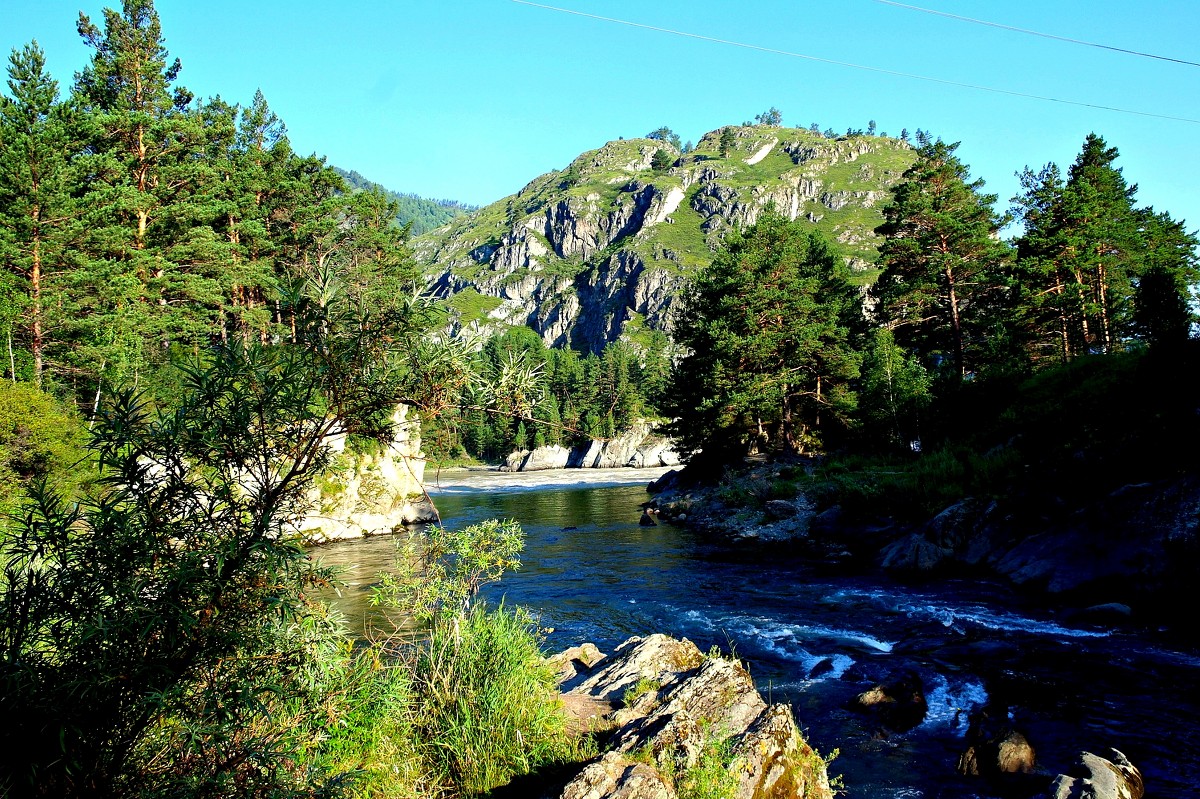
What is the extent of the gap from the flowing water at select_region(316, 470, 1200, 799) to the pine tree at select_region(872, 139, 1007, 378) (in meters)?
20.3

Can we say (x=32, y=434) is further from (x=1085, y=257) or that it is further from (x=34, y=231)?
(x=1085, y=257)

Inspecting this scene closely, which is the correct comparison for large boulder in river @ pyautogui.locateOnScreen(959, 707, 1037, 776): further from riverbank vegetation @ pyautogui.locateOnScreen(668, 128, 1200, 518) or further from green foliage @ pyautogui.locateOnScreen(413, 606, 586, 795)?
riverbank vegetation @ pyautogui.locateOnScreen(668, 128, 1200, 518)

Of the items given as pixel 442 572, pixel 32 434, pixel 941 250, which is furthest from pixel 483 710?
pixel 941 250

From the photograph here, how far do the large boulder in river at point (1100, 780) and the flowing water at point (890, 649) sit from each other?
41 centimetres

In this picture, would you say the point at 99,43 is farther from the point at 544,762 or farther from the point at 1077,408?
the point at 1077,408

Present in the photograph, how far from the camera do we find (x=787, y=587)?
21.1 metres

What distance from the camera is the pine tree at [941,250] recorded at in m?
35.5

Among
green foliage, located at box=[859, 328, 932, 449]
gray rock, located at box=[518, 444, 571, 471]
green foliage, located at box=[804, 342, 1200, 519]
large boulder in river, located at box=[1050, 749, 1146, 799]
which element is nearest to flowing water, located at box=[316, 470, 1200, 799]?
large boulder in river, located at box=[1050, 749, 1146, 799]

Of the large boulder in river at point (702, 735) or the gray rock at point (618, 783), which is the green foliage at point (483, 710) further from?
the gray rock at point (618, 783)

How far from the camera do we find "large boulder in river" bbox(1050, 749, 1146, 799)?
306 inches

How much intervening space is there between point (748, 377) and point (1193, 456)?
23.9 meters

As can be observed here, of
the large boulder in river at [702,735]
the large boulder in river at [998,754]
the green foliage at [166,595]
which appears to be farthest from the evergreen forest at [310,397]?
the large boulder in river at [998,754]

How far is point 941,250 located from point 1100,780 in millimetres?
34309

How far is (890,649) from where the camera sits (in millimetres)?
14656
